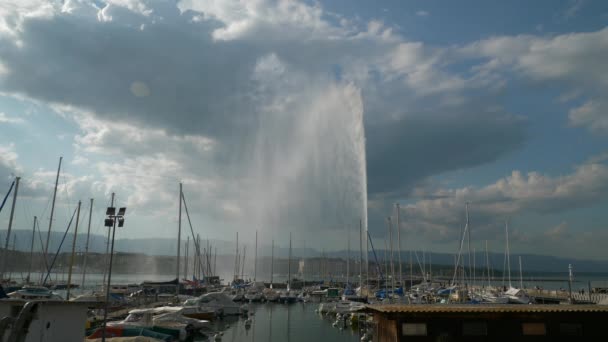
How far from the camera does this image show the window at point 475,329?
19766 millimetres

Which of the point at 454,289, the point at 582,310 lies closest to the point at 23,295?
the point at 582,310

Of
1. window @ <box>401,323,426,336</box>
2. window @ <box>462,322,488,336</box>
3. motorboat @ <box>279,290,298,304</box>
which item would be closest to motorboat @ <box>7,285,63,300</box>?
window @ <box>401,323,426,336</box>

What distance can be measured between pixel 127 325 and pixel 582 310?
31.8 m

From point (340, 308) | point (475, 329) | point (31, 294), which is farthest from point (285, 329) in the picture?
point (475, 329)

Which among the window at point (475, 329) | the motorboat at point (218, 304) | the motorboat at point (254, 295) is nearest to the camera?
the window at point (475, 329)

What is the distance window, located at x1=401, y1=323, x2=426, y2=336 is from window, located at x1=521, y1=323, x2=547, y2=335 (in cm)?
456

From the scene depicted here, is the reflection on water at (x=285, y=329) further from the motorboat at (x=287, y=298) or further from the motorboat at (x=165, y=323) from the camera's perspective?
the motorboat at (x=287, y=298)

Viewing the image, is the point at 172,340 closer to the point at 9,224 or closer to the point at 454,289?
the point at 9,224

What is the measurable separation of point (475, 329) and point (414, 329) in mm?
2864

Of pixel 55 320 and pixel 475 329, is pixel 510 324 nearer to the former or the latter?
pixel 475 329

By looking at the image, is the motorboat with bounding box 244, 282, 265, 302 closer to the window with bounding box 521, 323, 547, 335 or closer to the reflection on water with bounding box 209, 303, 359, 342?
the reflection on water with bounding box 209, 303, 359, 342

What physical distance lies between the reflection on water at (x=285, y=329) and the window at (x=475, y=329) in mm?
23222

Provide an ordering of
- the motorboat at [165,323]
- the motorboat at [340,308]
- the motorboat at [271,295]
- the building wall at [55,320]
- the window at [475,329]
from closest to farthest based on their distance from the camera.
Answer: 1. the building wall at [55,320]
2. the window at [475,329]
3. the motorboat at [165,323]
4. the motorboat at [340,308]
5. the motorboat at [271,295]

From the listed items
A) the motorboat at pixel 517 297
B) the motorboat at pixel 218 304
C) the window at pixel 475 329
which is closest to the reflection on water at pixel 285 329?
the motorboat at pixel 218 304
